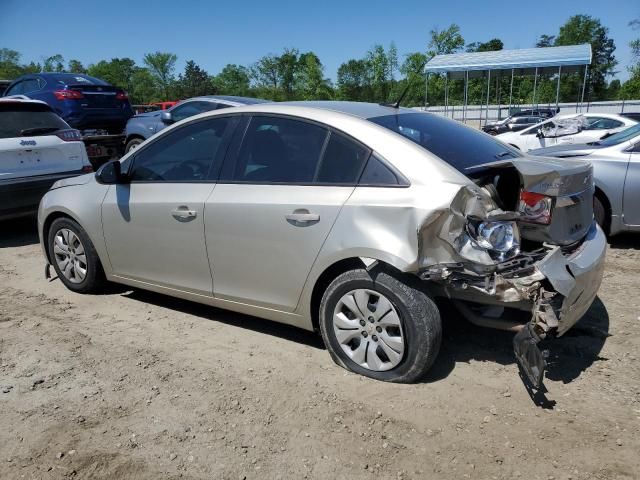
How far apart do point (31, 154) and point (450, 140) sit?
5.66 meters

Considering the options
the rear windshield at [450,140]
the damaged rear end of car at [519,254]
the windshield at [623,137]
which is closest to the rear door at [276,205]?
the rear windshield at [450,140]

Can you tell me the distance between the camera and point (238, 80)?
243ft

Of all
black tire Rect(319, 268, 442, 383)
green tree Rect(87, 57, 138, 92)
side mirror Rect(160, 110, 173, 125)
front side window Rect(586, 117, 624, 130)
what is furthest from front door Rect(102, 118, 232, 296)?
green tree Rect(87, 57, 138, 92)

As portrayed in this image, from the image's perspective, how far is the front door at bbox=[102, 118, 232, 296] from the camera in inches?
149

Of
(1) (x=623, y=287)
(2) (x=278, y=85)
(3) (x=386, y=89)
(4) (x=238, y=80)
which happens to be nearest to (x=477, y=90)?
(3) (x=386, y=89)

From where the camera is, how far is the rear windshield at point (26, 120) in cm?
673

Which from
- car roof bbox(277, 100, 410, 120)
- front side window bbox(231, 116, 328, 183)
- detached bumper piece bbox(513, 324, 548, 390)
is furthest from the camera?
car roof bbox(277, 100, 410, 120)

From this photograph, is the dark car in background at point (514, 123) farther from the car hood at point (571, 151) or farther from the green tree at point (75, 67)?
the green tree at point (75, 67)

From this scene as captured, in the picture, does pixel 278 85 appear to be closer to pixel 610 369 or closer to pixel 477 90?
pixel 477 90

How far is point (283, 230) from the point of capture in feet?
10.9

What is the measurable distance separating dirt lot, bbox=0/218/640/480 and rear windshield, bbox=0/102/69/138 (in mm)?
3563

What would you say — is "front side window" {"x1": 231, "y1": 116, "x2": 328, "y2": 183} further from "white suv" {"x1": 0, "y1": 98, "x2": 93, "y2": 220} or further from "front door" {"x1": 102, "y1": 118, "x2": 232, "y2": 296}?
"white suv" {"x1": 0, "y1": 98, "x2": 93, "y2": 220}

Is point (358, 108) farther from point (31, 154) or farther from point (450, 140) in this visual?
point (31, 154)

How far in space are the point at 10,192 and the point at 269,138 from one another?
4465mm
